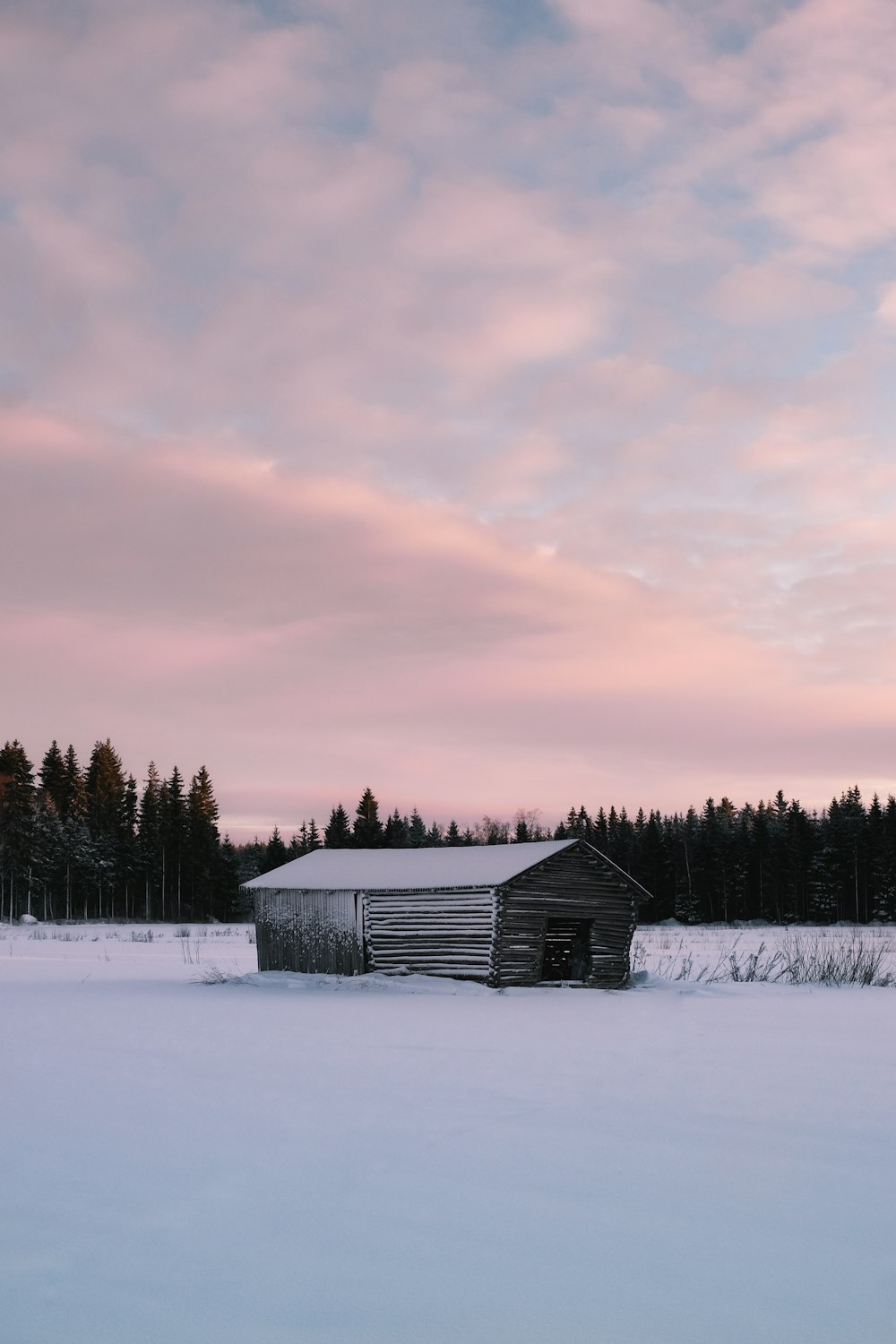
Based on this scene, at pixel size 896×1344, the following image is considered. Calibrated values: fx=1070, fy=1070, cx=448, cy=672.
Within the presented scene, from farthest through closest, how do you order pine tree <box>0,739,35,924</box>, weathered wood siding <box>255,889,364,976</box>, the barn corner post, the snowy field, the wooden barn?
pine tree <box>0,739,35,924</box> → weathered wood siding <box>255,889,364,976</box> → the wooden barn → the barn corner post → the snowy field

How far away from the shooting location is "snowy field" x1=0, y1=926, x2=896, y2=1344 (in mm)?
6125

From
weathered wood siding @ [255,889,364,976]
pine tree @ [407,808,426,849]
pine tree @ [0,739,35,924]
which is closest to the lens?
weathered wood siding @ [255,889,364,976]

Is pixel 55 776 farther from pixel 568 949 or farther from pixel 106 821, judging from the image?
pixel 568 949

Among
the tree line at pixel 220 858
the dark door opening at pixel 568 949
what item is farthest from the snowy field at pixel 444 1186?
the tree line at pixel 220 858

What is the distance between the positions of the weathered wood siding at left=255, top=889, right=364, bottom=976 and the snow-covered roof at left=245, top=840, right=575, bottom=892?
35 centimetres

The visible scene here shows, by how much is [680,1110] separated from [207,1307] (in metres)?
6.94

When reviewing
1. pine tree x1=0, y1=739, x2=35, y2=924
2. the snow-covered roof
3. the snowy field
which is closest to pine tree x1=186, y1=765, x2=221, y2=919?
pine tree x1=0, y1=739, x2=35, y2=924

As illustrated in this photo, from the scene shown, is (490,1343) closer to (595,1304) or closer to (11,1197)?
(595,1304)

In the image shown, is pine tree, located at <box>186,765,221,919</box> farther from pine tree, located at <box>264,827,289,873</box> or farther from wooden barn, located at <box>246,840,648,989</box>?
wooden barn, located at <box>246,840,648,989</box>

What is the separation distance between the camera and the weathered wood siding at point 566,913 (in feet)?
90.5

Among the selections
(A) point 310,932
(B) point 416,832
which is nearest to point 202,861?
(B) point 416,832

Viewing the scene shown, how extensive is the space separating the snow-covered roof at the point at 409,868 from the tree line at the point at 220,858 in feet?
213

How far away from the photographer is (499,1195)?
8375 millimetres

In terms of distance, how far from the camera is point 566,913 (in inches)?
1139
